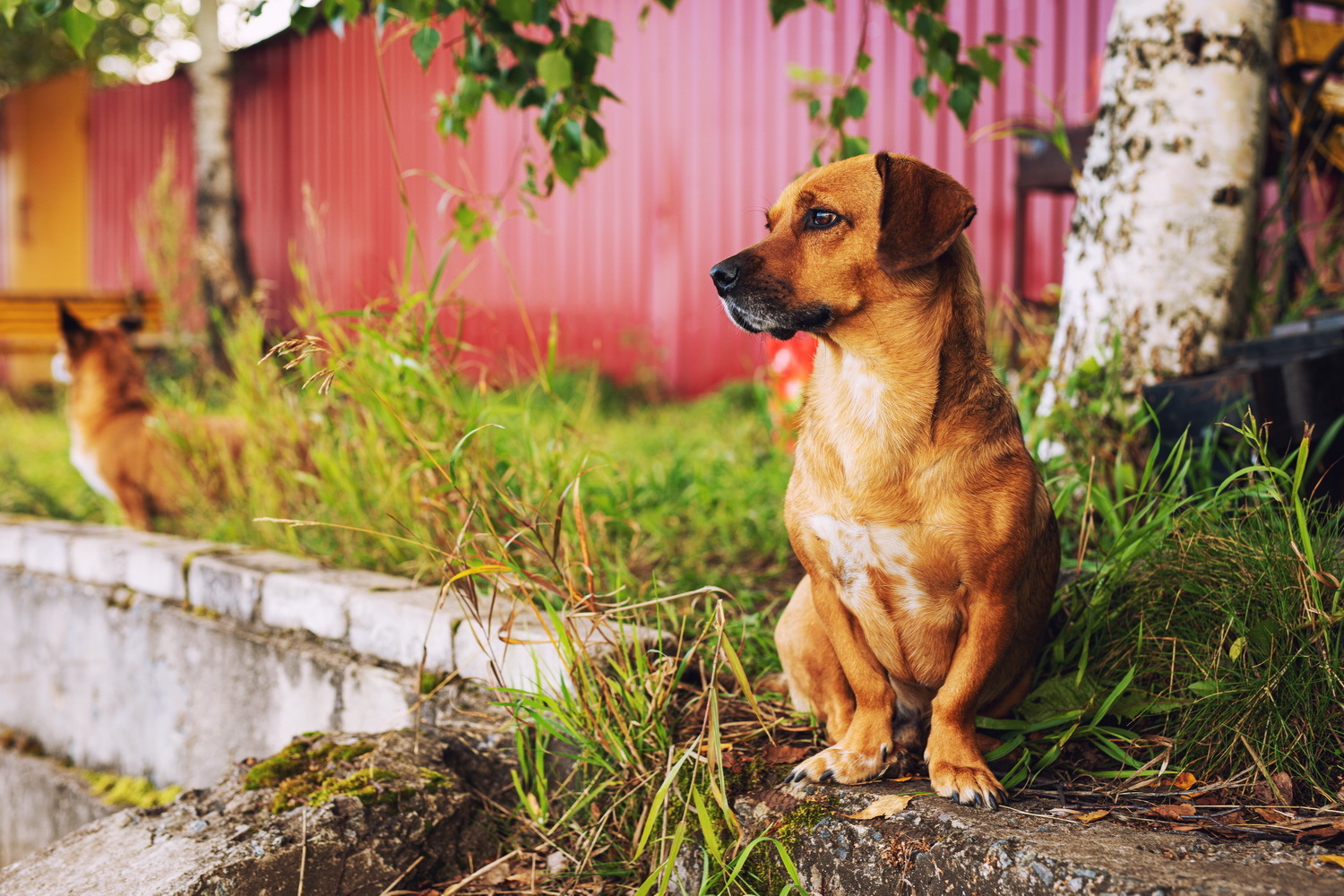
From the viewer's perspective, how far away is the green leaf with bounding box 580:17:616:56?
248 cm

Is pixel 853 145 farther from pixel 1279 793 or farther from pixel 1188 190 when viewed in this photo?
pixel 1279 793

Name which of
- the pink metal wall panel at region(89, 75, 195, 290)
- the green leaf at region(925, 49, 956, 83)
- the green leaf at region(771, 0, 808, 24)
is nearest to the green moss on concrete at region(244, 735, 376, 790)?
the green leaf at region(771, 0, 808, 24)

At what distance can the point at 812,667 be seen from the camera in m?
1.93

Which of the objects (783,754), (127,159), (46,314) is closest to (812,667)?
(783,754)

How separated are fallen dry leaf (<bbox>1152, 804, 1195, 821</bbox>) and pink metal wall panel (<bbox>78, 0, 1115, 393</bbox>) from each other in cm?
283

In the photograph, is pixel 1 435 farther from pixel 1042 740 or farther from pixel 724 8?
pixel 1042 740

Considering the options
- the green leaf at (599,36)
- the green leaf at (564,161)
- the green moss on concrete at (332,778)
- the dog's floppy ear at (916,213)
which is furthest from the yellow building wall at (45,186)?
the dog's floppy ear at (916,213)

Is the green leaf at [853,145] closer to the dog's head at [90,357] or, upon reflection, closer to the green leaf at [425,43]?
the green leaf at [425,43]

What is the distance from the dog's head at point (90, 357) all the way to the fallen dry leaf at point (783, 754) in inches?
147

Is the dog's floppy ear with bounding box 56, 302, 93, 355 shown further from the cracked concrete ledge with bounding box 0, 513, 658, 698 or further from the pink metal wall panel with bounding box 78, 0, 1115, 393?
the pink metal wall panel with bounding box 78, 0, 1115, 393

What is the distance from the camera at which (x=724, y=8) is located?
7719 mm

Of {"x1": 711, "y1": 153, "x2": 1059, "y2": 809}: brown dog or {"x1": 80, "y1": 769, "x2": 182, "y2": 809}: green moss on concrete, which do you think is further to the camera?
{"x1": 80, "y1": 769, "x2": 182, "y2": 809}: green moss on concrete

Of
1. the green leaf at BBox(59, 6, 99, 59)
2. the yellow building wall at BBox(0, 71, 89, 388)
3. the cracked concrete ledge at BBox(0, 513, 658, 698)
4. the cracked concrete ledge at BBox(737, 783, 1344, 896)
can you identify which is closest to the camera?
the cracked concrete ledge at BBox(737, 783, 1344, 896)

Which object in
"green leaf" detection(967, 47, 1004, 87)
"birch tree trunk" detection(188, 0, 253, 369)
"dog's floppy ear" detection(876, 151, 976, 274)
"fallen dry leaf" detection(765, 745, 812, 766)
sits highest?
"birch tree trunk" detection(188, 0, 253, 369)
